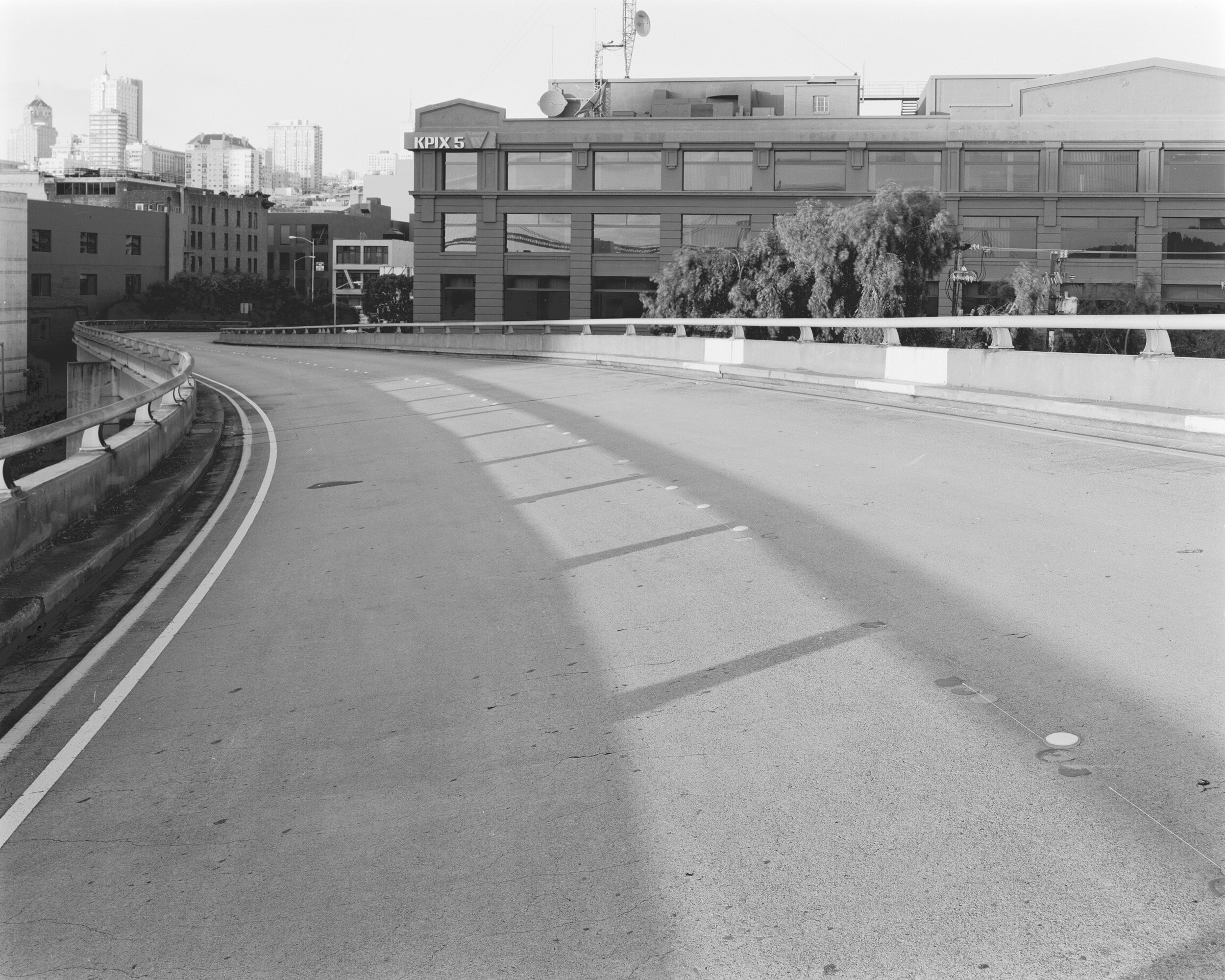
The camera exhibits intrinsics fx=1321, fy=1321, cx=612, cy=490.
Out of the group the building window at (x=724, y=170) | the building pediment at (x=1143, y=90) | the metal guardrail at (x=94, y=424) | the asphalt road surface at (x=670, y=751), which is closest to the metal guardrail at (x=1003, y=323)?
the asphalt road surface at (x=670, y=751)

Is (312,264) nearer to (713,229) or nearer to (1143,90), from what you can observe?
(713,229)

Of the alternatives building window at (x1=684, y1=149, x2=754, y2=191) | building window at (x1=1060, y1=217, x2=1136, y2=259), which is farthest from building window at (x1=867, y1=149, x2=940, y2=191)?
building window at (x1=1060, y1=217, x2=1136, y2=259)

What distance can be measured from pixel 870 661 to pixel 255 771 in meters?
3.23

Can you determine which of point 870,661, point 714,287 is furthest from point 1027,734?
point 714,287

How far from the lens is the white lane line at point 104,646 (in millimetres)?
6922

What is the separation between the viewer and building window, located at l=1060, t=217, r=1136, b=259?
64.8 m

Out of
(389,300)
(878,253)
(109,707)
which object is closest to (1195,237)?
(878,253)

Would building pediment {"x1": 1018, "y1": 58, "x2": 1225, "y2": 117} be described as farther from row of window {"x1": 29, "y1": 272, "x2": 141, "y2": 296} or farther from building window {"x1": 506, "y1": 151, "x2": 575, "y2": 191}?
row of window {"x1": 29, "y1": 272, "x2": 141, "y2": 296}

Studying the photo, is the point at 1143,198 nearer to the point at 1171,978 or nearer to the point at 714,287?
the point at 714,287

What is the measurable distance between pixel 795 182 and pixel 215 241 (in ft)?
326

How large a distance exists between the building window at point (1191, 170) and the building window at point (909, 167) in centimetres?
1085

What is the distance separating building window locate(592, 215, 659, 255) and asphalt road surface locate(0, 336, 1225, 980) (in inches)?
2289

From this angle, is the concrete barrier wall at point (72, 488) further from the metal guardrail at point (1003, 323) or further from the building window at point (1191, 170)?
the building window at point (1191, 170)

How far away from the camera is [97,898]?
16.0 ft
